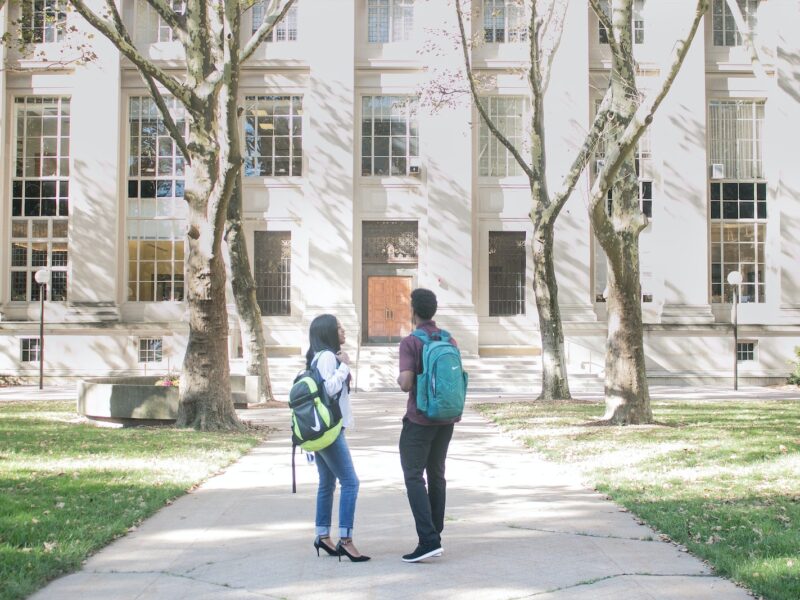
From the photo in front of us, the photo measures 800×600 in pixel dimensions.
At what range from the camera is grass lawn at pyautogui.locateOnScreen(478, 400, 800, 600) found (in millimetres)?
6391

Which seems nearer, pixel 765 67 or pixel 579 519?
pixel 579 519

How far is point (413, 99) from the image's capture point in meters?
30.4

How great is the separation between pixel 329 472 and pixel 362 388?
20618mm

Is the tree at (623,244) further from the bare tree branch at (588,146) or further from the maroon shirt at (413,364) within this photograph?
the maroon shirt at (413,364)

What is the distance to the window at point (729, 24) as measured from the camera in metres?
31.1

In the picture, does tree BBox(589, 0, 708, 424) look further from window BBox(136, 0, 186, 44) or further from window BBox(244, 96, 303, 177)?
window BBox(136, 0, 186, 44)

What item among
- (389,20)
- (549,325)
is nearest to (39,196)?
(389,20)

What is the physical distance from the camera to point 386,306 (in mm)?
30688

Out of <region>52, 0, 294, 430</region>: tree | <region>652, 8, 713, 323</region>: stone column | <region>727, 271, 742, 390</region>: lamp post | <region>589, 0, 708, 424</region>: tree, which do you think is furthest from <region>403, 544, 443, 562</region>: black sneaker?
<region>652, 8, 713, 323</region>: stone column

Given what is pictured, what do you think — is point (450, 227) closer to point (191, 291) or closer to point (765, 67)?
point (765, 67)

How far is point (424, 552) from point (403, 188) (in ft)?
81.0

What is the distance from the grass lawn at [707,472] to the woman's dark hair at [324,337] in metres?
2.89

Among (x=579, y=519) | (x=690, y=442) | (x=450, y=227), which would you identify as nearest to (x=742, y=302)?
(x=450, y=227)

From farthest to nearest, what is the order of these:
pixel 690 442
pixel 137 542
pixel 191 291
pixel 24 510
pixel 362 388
A: pixel 362 388
pixel 191 291
pixel 690 442
pixel 24 510
pixel 137 542
